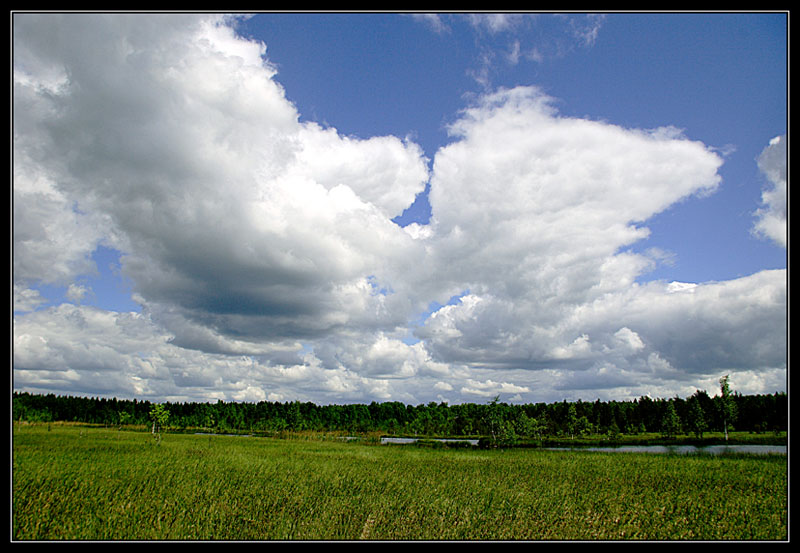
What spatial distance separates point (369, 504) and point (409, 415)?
163 meters

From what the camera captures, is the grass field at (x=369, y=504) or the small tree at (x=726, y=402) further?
the small tree at (x=726, y=402)

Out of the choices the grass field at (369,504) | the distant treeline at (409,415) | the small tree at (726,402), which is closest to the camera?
the grass field at (369,504)

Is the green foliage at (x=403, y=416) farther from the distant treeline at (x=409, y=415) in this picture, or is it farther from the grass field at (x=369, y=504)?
the grass field at (x=369, y=504)

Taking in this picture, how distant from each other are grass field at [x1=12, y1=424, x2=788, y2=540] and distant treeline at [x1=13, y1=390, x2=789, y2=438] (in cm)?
8968

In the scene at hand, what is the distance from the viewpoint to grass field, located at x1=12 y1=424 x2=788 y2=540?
12836mm

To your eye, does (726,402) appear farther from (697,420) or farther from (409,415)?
(409,415)

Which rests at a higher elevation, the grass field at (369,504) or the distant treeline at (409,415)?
the grass field at (369,504)

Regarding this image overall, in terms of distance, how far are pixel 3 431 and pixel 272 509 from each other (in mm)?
9623

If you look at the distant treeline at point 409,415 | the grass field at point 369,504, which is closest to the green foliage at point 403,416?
the distant treeline at point 409,415

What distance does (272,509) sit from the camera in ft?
49.2

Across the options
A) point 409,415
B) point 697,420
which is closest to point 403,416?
point 409,415

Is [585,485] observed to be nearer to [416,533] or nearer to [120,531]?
[416,533]

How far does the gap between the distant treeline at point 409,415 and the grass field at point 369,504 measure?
8968 cm

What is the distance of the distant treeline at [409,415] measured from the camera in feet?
361
